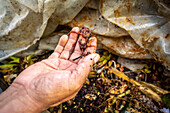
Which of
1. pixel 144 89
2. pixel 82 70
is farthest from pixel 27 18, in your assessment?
pixel 144 89

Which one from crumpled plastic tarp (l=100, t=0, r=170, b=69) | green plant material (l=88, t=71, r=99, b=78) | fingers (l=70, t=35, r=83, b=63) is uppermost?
crumpled plastic tarp (l=100, t=0, r=170, b=69)

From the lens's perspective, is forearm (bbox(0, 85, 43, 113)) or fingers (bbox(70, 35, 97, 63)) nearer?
forearm (bbox(0, 85, 43, 113))

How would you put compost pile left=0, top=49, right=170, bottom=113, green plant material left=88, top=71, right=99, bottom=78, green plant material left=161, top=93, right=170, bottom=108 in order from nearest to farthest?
1. green plant material left=161, top=93, right=170, bottom=108
2. compost pile left=0, top=49, right=170, bottom=113
3. green plant material left=88, top=71, right=99, bottom=78

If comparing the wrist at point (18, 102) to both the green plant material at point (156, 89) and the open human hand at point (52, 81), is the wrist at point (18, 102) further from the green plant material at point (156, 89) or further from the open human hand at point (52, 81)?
the green plant material at point (156, 89)

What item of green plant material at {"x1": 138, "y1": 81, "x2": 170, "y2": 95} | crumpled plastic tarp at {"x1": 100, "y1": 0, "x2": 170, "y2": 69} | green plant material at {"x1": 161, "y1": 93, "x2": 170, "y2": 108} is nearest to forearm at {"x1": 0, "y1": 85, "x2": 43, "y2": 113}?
crumpled plastic tarp at {"x1": 100, "y1": 0, "x2": 170, "y2": 69}

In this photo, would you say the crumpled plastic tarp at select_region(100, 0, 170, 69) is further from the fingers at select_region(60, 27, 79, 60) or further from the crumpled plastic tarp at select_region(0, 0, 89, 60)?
the fingers at select_region(60, 27, 79, 60)

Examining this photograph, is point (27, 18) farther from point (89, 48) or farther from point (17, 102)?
point (17, 102)

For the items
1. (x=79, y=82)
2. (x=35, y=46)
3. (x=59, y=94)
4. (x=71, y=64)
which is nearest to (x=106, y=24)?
(x=71, y=64)

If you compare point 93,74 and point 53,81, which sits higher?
point 53,81
